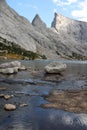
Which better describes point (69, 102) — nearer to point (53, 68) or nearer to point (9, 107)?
point (9, 107)

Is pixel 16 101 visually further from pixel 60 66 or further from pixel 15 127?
pixel 60 66

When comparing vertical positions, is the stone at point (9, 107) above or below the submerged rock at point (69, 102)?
above

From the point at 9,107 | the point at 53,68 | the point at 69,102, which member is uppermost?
the point at 53,68

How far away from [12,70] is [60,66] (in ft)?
48.4

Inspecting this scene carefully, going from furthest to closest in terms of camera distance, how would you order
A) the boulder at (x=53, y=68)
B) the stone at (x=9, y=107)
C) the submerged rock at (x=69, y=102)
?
the boulder at (x=53, y=68)
the submerged rock at (x=69, y=102)
the stone at (x=9, y=107)

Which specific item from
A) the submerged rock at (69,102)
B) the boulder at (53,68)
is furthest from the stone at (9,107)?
the boulder at (53,68)

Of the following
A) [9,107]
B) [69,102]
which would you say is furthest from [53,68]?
[9,107]

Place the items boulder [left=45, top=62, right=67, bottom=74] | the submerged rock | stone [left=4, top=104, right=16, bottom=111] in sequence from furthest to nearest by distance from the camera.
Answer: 1. boulder [left=45, top=62, right=67, bottom=74]
2. the submerged rock
3. stone [left=4, top=104, right=16, bottom=111]

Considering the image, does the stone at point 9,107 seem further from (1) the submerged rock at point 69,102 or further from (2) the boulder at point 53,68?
(2) the boulder at point 53,68

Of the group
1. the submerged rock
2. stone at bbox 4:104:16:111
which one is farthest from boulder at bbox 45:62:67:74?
stone at bbox 4:104:16:111

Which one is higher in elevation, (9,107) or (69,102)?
(9,107)

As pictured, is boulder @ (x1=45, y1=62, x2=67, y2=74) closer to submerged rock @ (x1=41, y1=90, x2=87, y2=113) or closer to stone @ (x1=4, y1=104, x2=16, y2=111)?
submerged rock @ (x1=41, y1=90, x2=87, y2=113)

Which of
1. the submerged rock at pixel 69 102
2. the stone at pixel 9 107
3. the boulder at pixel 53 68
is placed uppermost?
the boulder at pixel 53 68

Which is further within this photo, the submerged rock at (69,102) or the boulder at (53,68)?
the boulder at (53,68)
